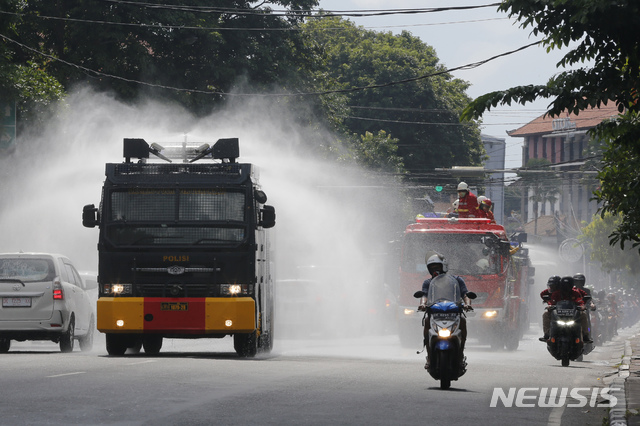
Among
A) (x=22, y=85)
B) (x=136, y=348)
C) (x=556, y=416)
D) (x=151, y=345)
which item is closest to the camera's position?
(x=556, y=416)

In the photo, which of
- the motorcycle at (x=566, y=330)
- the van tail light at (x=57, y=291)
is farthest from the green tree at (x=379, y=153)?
the motorcycle at (x=566, y=330)

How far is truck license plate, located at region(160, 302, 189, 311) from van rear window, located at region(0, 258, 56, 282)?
330cm

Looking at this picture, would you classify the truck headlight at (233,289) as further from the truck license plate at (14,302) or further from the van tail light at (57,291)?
the truck license plate at (14,302)

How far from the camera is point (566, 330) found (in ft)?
66.1

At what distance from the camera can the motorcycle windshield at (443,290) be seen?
14.6 meters

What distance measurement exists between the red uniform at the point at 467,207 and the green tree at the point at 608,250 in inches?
1237

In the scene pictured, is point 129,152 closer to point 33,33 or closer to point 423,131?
point 33,33

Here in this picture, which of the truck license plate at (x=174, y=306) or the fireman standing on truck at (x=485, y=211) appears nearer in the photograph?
the truck license plate at (x=174, y=306)

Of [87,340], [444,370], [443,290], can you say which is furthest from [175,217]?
[444,370]

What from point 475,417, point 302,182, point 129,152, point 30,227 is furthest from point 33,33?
point 475,417

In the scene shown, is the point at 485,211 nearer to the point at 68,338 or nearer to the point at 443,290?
the point at 68,338

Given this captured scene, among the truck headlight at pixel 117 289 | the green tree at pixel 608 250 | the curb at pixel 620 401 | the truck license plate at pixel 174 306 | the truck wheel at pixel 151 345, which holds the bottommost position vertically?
the green tree at pixel 608 250

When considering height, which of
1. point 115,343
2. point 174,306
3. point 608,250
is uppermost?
point 174,306

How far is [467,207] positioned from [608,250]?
1603 inches
